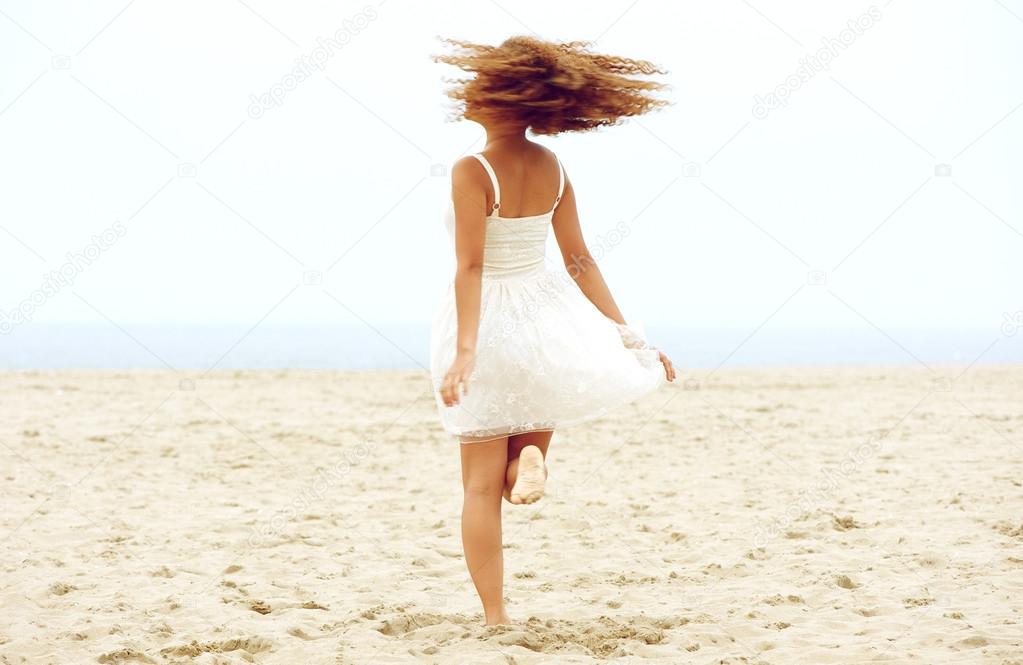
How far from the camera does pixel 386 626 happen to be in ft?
11.8

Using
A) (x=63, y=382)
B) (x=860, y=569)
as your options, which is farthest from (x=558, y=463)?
(x=63, y=382)

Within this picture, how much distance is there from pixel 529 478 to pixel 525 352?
1.40 feet

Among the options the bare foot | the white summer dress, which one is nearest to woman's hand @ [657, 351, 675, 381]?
the white summer dress

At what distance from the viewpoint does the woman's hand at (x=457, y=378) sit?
308 centimetres

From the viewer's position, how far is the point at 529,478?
308 cm

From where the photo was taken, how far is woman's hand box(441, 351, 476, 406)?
10.1 ft

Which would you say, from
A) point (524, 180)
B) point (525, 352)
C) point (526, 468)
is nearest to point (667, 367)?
point (525, 352)

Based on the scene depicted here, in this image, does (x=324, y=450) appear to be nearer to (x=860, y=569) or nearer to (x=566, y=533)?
(x=566, y=533)

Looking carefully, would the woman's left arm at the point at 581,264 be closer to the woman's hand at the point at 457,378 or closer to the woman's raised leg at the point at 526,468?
the woman's raised leg at the point at 526,468

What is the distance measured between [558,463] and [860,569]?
350 centimetres

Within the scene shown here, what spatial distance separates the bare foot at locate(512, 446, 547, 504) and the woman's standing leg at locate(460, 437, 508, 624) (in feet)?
0.56

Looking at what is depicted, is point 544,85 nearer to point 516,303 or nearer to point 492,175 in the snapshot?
point 492,175

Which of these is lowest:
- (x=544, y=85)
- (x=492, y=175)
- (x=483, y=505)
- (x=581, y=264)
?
(x=483, y=505)

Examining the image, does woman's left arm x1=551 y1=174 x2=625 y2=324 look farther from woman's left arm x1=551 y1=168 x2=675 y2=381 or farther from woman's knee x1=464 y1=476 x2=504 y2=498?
woman's knee x1=464 y1=476 x2=504 y2=498
